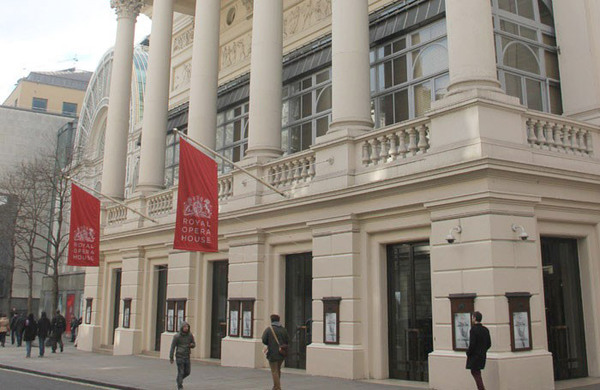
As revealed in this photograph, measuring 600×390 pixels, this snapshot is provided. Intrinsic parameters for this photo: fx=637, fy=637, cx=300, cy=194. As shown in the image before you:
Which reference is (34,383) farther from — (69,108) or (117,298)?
(69,108)

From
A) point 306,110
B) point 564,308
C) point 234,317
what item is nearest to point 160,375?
point 234,317

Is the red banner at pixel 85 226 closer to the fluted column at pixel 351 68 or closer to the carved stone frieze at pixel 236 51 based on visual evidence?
the carved stone frieze at pixel 236 51

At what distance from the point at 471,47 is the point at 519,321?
570 centimetres

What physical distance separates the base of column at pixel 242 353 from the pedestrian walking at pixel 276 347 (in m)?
5.11

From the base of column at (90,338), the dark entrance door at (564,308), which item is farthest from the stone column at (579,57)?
the base of column at (90,338)

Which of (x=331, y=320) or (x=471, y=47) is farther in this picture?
(x=331, y=320)

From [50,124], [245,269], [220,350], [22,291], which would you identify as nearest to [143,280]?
[220,350]

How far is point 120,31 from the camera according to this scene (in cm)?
2942

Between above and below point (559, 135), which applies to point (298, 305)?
below

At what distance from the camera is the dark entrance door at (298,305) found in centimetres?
1736

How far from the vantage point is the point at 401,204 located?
14.0m

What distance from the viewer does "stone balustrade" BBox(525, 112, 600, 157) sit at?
13438 mm

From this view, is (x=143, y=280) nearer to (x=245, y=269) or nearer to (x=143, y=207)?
(x=143, y=207)

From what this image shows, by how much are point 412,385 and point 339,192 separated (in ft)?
15.6
